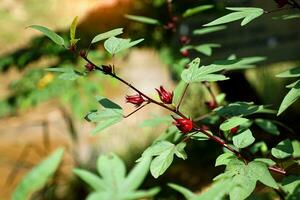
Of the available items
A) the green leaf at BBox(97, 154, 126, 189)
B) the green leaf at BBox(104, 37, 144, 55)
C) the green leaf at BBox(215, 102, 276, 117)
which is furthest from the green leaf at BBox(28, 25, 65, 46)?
the green leaf at BBox(215, 102, 276, 117)

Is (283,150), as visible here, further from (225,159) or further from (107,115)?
(107,115)

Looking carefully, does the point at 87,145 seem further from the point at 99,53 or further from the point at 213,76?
the point at 213,76

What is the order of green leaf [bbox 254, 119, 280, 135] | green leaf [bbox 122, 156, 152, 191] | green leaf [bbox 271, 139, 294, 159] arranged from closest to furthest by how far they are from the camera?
green leaf [bbox 122, 156, 152, 191], green leaf [bbox 271, 139, 294, 159], green leaf [bbox 254, 119, 280, 135]

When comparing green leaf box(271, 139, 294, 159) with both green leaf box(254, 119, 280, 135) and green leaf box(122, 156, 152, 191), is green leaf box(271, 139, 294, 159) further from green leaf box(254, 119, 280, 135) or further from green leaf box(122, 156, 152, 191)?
green leaf box(122, 156, 152, 191)

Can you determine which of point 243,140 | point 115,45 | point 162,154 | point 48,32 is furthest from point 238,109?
point 48,32

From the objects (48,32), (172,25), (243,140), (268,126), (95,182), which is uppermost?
(48,32)

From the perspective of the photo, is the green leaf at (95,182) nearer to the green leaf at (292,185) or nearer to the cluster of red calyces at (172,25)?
the green leaf at (292,185)

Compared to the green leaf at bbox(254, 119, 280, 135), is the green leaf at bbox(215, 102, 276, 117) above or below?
above

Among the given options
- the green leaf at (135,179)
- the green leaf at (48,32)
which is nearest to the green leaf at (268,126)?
the green leaf at (48,32)

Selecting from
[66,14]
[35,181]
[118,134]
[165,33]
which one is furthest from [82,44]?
[66,14]
